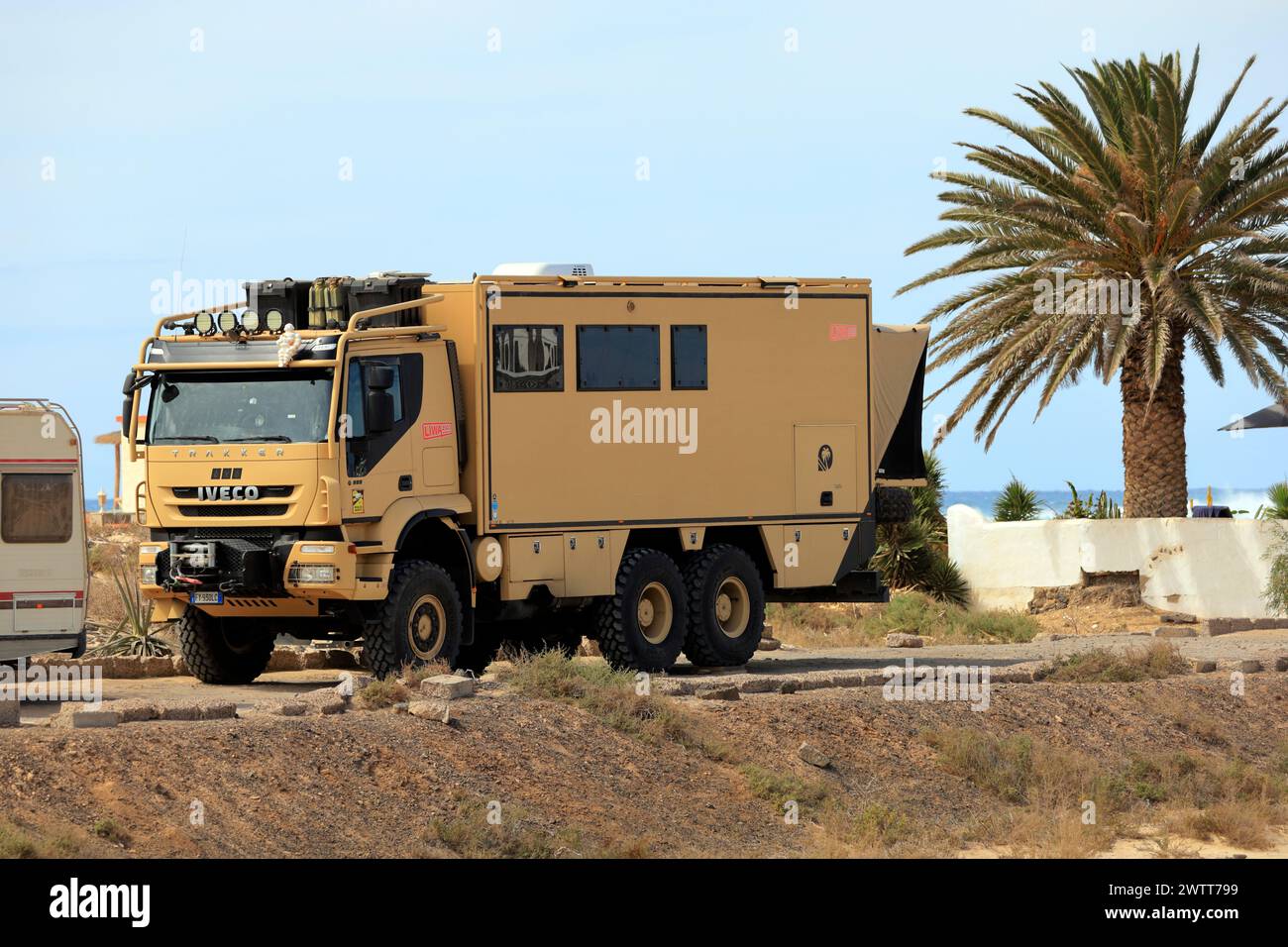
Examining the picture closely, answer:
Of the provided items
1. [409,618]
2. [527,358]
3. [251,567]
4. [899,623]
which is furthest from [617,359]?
[899,623]

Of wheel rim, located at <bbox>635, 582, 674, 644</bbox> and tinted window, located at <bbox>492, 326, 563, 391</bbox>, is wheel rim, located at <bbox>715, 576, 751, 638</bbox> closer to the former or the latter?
wheel rim, located at <bbox>635, 582, 674, 644</bbox>

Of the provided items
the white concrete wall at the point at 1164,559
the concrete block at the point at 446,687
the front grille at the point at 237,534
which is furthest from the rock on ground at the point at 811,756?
the white concrete wall at the point at 1164,559

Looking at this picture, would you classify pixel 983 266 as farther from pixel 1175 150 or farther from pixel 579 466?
pixel 579 466

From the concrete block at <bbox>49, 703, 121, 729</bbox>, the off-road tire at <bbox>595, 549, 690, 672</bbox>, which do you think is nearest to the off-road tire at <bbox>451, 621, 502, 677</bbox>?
the off-road tire at <bbox>595, 549, 690, 672</bbox>

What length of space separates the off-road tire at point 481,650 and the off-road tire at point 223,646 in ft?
7.62

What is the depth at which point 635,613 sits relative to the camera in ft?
66.4

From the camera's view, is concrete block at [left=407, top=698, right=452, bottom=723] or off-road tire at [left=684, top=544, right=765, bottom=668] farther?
off-road tire at [left=684, top=544, right=765, bottom=668]

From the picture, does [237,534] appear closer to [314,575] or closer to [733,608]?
[314,575]

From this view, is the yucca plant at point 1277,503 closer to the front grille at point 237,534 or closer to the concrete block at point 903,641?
the concrete block at point 903,641

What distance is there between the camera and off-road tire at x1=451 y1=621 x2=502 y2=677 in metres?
21.2

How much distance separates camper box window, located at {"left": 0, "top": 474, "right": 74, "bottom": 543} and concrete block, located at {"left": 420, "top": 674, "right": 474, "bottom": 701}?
444cm
